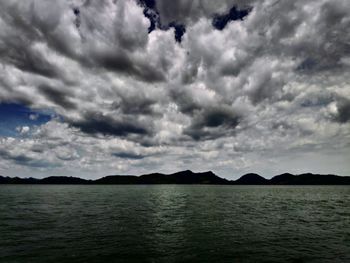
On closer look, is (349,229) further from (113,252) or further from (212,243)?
(113,252)

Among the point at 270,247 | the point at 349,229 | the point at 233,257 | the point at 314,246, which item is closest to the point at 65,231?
the point at 233,257

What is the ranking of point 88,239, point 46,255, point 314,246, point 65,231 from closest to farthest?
point 46,255
point 314,246
point 88,239
point 65,231

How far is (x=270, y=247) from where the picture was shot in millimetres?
27438

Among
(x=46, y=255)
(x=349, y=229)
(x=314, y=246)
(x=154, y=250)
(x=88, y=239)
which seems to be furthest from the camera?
(x=349, y=229)

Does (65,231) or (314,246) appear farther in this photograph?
(65,231)

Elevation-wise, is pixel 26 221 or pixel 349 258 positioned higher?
pixel 26 221

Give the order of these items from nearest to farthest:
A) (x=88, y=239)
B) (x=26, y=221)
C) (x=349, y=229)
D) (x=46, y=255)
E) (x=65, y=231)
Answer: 1. (x=46, y=255)
2. (x=88, y=239)
3. (x=65, y=231)
4. (x=349, y=229)
5. (x=26, y=221)

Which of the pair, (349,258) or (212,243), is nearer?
(349,258)

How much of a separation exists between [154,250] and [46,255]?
33.9 feet

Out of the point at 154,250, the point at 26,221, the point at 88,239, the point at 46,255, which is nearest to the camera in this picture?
the point at 46,255

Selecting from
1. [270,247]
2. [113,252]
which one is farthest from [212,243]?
[113,252]

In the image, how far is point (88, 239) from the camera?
1180 inches

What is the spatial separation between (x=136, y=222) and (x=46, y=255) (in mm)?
20461

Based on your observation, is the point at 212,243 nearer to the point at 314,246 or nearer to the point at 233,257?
the point at 233,257
